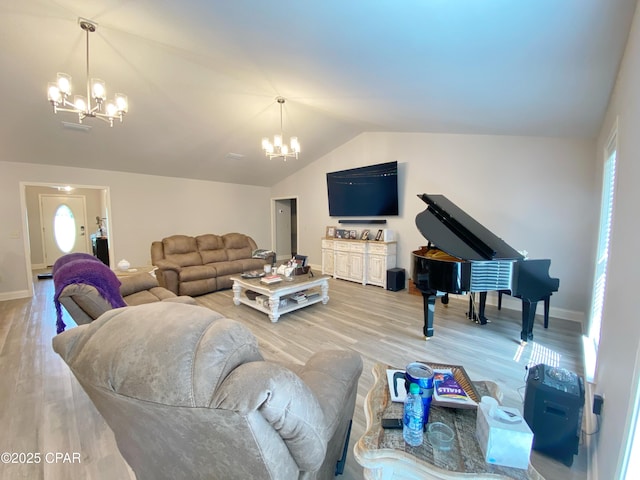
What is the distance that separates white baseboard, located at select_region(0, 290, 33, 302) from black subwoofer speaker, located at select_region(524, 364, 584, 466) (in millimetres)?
7158

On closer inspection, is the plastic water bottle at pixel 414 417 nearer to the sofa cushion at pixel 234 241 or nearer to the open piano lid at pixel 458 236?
the open piano lid at pixel 458 236

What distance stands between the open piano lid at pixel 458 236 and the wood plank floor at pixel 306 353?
101cm

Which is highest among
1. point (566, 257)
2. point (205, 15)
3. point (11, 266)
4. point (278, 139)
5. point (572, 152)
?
point (205, 15)

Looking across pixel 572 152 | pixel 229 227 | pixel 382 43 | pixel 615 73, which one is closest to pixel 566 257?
pixel 572 152

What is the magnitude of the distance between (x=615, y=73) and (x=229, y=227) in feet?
23.3

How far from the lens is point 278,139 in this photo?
4215 mm

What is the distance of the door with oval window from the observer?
24.7 feet

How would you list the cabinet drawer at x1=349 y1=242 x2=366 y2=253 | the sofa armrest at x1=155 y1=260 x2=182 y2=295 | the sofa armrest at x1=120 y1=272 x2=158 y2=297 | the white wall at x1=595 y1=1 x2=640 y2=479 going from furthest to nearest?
1. the cabinet drawer at x1=349 y1=242 x2=366 y2=253
2. the sofa armrest at x1=155 y1=260 x2=182 y2=295
3. the sofa armrest at x1=120 y1=272 x2=158 y2=297
4. the white wall at x1=595 y1=1 x2=640 y2=479

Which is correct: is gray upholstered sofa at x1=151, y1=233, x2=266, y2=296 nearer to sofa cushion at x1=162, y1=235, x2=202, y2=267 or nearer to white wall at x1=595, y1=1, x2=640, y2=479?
sofa cushion at x1=162, y1=235, x2=202, y2=267

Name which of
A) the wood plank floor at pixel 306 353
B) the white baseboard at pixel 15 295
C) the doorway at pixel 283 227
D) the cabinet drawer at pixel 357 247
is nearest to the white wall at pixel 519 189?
the cabinet drawer at pixel 357 247

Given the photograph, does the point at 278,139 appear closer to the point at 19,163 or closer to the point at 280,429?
the point at 280,429

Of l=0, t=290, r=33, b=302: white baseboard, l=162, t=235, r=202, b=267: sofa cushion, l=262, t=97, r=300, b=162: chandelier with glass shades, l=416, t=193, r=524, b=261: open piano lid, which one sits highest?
l=262, t=97, r=300, b=162: chandelier with glass shades

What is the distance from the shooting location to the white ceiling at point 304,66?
5.74 feet

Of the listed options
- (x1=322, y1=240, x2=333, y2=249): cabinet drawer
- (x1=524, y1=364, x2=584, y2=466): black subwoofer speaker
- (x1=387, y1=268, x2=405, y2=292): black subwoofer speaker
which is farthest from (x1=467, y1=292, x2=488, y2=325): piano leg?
(x1=322, y1=240, x2=333, y2=249): cabinet drawer
